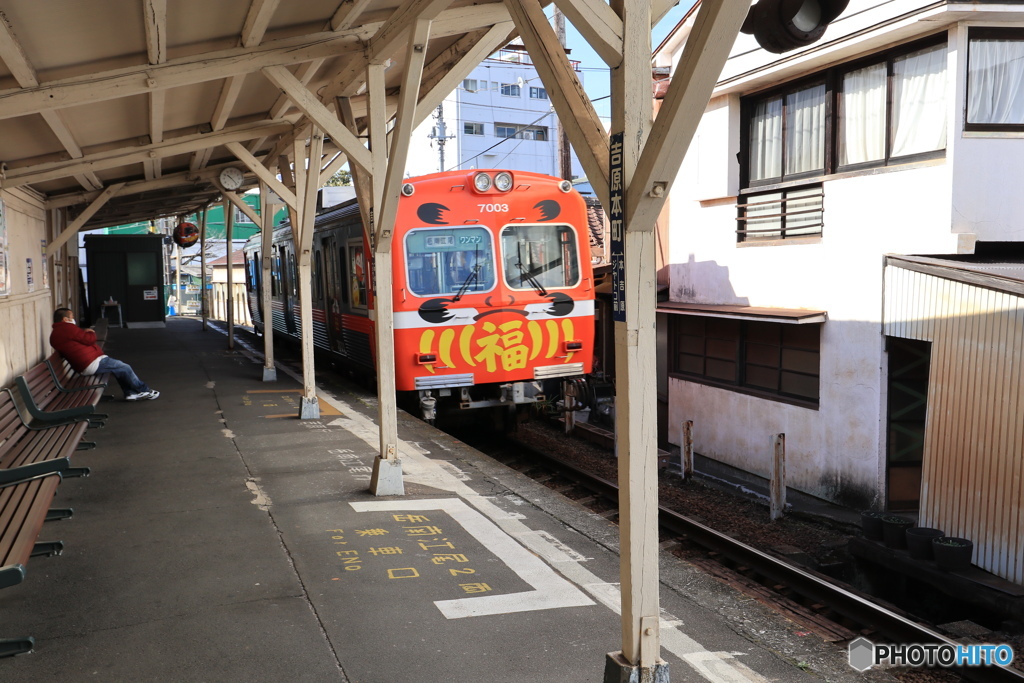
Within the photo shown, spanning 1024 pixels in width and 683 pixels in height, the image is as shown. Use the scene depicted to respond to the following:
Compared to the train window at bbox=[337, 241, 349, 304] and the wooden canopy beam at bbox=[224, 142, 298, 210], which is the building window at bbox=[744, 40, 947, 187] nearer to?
the train window at bbox=[337, 241, 349, 304]

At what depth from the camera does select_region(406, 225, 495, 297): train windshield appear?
9383mm

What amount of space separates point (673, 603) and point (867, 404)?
5171 mm

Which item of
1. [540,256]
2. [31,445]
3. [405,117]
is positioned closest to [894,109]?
[540,256]

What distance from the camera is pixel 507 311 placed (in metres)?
9.55

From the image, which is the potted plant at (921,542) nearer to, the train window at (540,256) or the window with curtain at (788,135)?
the train window at (540,256)

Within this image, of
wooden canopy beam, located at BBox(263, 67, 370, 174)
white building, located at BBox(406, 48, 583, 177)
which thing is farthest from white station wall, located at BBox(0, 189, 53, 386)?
white building, located at BBox(406, 48, 583, 177)

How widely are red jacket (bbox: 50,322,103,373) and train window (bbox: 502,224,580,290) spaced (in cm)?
495

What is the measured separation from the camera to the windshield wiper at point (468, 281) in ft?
31.0

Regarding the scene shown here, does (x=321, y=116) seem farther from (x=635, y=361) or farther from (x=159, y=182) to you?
(x=159, y=182)

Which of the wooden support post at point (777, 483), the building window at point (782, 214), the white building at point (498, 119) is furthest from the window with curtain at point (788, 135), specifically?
the white building at point (498, 119)

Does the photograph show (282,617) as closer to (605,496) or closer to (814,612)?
(814,612)

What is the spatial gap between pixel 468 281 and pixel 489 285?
24cm

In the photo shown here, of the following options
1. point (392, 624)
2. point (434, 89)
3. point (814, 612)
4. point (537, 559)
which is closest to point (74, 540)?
point (392, 624)

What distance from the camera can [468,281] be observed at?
9.49 metres
